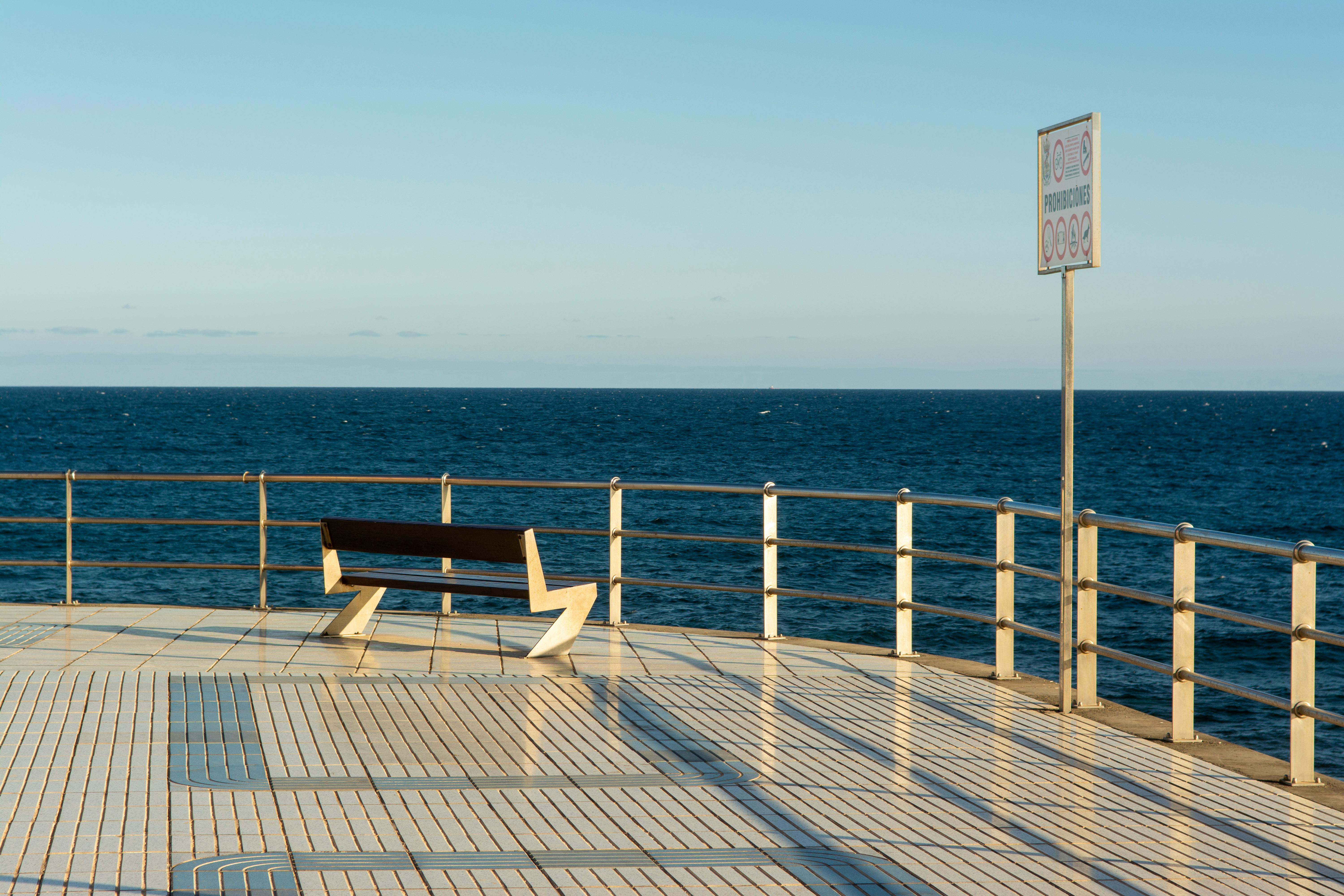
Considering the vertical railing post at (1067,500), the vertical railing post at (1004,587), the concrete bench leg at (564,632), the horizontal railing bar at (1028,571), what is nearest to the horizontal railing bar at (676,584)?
the concrete bench leg at (564,632)

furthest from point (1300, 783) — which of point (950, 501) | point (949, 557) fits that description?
point (950, 501)

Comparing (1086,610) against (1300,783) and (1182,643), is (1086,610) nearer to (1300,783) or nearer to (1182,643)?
(1182,643)

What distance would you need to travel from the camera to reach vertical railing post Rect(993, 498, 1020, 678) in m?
7.52

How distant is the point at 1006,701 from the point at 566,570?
26.4 meters

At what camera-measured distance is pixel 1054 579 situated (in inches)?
281

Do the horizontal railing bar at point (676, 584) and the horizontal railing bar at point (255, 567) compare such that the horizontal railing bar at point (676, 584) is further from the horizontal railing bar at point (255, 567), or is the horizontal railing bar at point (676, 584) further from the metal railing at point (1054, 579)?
the horizontal railing bar at point (255, 567)

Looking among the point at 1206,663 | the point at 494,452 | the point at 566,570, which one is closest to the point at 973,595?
the point at 1206,663

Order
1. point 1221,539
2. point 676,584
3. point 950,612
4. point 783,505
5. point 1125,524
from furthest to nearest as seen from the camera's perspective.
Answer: point 783,505 → point 676,584 → point 950,612 → point 1125,524 → point 1221,539

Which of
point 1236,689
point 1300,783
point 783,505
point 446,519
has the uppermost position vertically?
Answer: point 446,519

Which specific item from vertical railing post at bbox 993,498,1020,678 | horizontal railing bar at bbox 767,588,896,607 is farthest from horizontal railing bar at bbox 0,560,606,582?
vertical railing post at bbox 993,498,1020,678

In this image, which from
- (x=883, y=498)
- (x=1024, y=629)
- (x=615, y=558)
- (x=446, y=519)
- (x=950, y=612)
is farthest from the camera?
(x=615, y=558)

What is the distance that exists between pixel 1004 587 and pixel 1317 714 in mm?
2312

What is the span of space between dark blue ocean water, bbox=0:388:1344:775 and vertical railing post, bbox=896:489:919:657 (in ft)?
35.4

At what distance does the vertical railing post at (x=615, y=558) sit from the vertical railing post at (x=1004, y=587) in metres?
2.62
